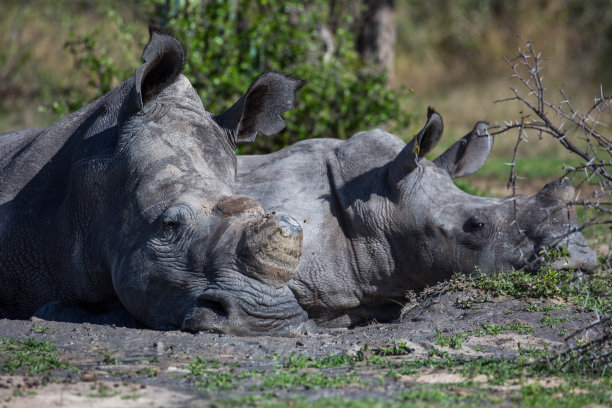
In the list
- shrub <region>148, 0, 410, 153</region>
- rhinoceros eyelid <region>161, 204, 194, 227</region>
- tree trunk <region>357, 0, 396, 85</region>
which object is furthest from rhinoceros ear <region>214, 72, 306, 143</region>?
tree trunk <region>357, 0, 396, 85</region>

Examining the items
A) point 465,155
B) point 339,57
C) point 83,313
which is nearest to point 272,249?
point 83,313

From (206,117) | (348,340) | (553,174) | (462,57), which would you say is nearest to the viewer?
(348,340)

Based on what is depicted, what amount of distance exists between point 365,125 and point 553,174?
4352mm

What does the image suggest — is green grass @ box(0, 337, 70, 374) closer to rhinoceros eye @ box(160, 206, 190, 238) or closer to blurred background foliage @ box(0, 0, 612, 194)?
rhinoceros eye @ box(160, 206, 190, 238)

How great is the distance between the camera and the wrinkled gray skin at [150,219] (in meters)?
4.69

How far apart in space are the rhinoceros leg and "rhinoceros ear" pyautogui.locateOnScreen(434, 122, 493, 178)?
103 inches

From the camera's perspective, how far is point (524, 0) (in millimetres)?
21266

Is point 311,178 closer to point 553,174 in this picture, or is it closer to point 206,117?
point 206,117

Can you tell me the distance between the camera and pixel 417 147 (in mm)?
5832

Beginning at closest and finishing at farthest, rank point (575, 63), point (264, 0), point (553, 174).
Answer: point (264, 0) < point (553, 174) < point (575, 63)

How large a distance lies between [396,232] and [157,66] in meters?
1.96

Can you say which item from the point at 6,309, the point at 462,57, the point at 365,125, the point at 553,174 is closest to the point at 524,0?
the point at 462,57

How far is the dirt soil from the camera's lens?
357 cm

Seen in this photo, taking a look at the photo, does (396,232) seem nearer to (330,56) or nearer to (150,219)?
(150,219)
